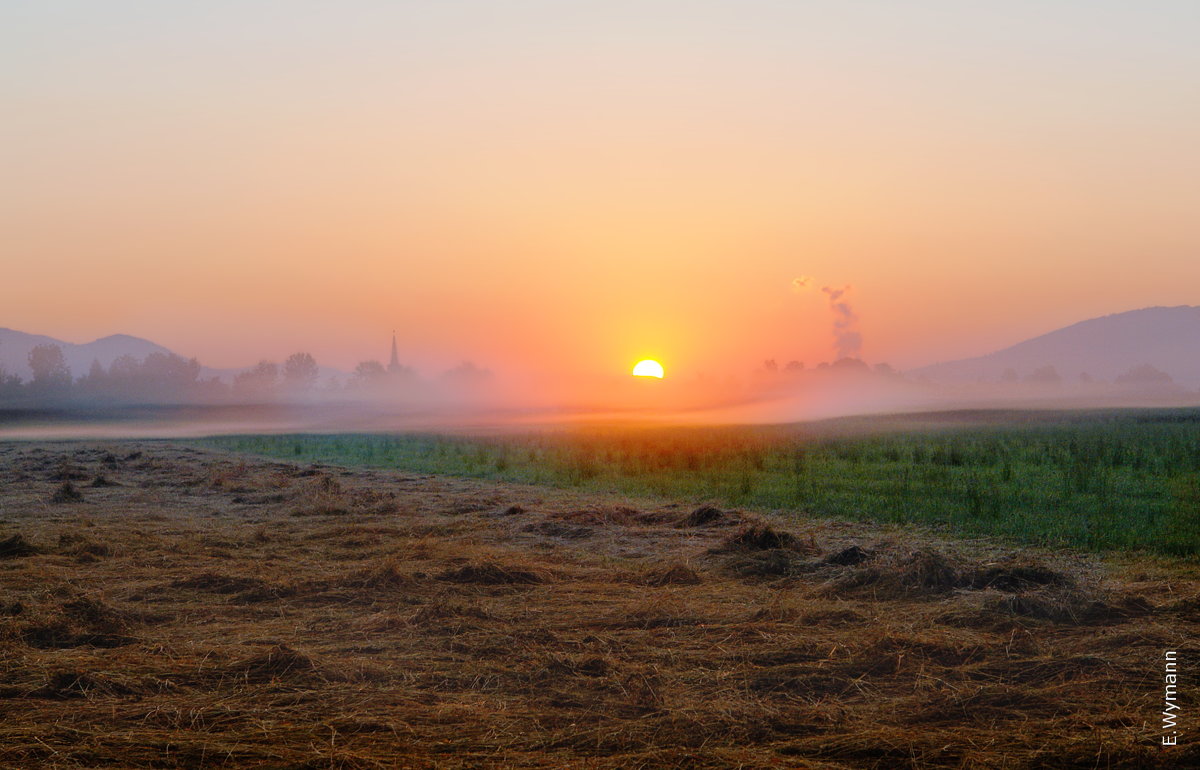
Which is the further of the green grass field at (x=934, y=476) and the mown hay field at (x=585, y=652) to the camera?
the green grass field at (x=934, y=476)

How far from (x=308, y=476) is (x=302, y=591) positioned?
16.9 metres

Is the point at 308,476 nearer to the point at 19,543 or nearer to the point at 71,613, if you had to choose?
the point at 19,543

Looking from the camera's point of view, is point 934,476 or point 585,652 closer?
point 585,652

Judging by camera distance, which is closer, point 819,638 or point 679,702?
point 679,702

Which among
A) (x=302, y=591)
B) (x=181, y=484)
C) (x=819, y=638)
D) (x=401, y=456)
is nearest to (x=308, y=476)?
(x=181, y=484)

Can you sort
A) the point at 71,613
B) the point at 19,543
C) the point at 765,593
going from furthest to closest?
the point at 19,543 < the point at 765,593 < the point at 71,613

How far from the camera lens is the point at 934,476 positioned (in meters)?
20.1

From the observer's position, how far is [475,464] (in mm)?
30312

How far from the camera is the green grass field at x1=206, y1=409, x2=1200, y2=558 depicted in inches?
544

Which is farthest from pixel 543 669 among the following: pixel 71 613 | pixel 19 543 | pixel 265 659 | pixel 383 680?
pixel 19 543

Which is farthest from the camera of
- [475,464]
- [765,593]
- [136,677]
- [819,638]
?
[475,464]

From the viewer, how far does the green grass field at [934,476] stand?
1383 cm

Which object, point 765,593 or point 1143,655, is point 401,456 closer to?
point 765,593

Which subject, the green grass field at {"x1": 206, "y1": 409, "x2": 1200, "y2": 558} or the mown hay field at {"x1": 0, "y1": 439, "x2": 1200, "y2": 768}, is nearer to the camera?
the mown hay field at {"x1": 0, "y1": 439, "x2": 1200, "y2": 768}
